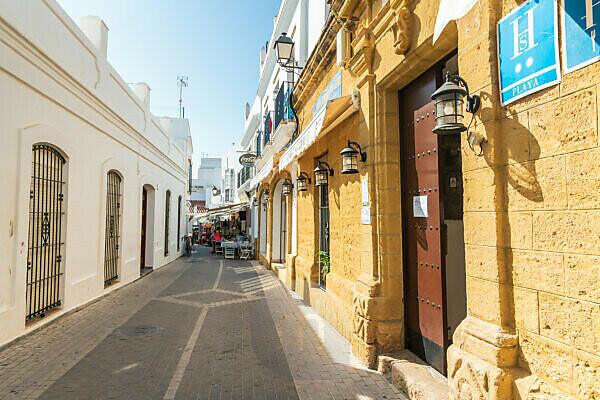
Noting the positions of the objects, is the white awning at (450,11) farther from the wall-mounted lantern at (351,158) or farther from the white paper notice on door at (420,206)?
the wall-mounted lantern at (351,158)

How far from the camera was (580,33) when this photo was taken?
207cm

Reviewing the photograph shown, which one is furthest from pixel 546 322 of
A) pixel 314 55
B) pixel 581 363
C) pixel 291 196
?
pixel 291 196

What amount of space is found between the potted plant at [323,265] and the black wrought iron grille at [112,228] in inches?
213

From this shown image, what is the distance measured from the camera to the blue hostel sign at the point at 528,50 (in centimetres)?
226

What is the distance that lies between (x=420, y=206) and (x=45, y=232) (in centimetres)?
623

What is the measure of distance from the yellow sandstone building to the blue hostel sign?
0.24ft

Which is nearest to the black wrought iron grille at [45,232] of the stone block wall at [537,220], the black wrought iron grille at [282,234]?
the stone block wall at [537,220]

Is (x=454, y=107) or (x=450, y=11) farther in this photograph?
(x=450, y=11)

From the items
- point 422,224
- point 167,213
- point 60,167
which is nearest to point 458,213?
point 422,224

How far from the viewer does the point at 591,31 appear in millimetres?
2012

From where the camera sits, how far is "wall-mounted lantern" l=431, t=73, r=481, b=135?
113 inches

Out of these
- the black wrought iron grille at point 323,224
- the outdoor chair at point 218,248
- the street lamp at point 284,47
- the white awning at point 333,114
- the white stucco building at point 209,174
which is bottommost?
the outdoor chair at point 218,248

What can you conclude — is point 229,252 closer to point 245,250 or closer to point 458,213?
point 245,250

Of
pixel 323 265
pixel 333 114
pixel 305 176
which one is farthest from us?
pixel 305 176
